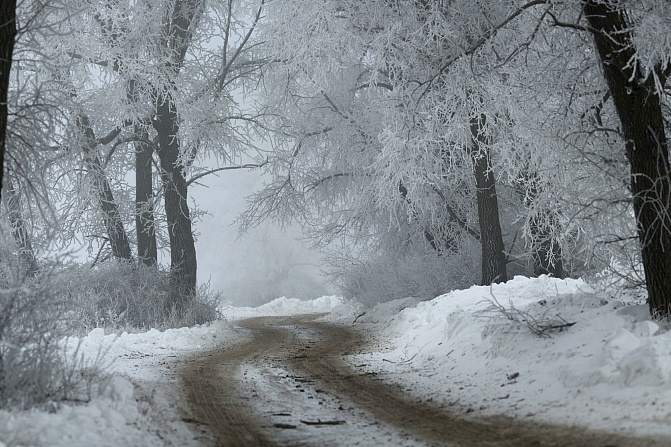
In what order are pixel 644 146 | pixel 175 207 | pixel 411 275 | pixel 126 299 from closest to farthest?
pixel 644 146 → pixel 126 299 → pixel 175 207 → pixel 411 275

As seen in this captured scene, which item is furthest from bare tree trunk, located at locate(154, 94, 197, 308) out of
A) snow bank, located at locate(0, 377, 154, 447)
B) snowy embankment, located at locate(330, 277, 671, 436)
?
snow bank, located at locate(0, 377, 154, 447)

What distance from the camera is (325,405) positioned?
599cm

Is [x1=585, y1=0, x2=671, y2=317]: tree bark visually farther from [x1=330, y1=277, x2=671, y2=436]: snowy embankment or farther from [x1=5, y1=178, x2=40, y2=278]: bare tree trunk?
[x1=5, y1=178, x2=40, y2=278]: bare tree trunk

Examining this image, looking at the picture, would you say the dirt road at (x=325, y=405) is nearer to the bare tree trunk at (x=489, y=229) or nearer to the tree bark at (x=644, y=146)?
the tree bark at (x=644, y=146)

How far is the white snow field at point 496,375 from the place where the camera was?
4.53 m

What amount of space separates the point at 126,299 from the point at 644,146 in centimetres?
1060

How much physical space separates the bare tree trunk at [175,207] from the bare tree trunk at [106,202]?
139 cm

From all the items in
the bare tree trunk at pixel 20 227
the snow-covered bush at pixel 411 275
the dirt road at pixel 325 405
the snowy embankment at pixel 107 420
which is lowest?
the dirt road at pixel 325 405

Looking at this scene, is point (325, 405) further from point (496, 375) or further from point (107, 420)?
point (107, 420)

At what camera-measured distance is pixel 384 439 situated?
15.4 ft

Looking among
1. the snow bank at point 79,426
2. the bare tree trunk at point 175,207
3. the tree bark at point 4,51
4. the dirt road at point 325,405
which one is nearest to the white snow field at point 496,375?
the snow bank at point 79,426

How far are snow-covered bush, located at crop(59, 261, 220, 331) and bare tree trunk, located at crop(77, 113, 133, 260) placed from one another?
90 cm

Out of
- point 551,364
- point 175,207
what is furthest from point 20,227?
point 551,364

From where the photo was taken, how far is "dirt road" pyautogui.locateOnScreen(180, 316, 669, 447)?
4.49 metres
